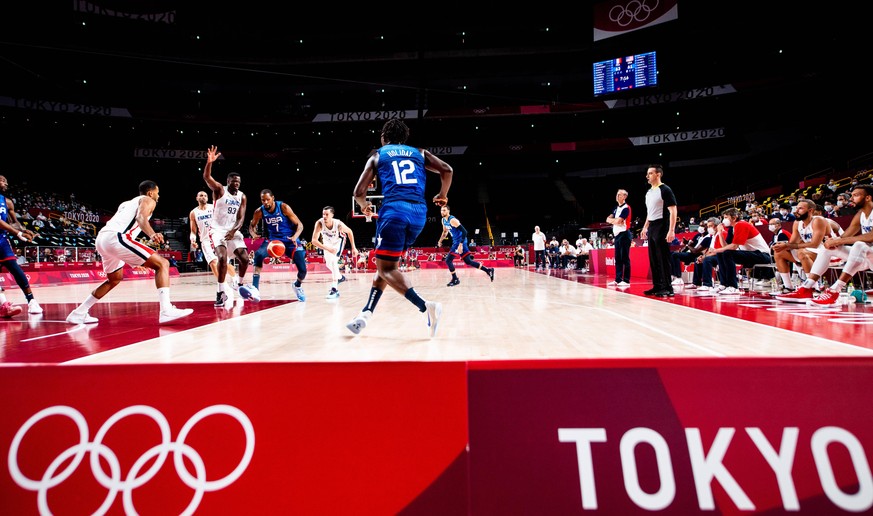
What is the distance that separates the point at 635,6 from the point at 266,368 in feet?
88.2

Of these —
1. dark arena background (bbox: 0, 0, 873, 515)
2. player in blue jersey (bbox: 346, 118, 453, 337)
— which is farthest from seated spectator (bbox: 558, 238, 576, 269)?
player in blue jersey (bbox: 346, 118, 453, 337)

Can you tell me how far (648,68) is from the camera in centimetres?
2398

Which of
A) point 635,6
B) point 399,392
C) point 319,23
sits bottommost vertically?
point 399,392

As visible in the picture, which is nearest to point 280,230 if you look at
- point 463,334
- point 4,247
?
point 4,247

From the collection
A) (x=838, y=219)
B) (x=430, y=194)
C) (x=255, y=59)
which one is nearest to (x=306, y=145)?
(x=255, y=59)

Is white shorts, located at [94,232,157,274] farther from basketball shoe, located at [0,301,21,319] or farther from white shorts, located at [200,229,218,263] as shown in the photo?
white shorts, located at [200,229,218,263]

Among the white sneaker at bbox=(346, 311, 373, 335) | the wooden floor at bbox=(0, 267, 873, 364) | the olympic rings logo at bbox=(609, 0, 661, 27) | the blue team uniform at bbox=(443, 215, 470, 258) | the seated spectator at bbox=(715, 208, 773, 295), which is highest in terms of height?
the olympic rings logo at bbox=(609, 0, 661, 27)

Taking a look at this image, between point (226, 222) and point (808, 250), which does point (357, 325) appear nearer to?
point (226, 222)

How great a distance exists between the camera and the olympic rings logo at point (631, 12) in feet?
72.8

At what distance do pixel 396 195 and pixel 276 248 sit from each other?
4.35 meters

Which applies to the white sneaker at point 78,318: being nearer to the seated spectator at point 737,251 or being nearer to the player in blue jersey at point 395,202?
the player in blue jersey at point 395,202

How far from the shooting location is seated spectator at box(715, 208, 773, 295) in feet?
24.0

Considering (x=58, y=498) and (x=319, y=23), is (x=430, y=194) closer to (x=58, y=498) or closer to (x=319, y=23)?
(x=319, y=23)

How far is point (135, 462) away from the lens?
1.51m
